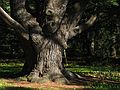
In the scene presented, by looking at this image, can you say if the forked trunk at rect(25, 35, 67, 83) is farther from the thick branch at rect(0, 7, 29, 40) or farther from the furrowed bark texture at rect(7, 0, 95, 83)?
the thick branch at rect(0, 7, 29, 40)

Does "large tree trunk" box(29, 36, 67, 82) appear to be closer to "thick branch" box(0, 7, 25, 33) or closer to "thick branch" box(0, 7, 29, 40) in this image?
"thick branch" box(0, 7, 29, 40)

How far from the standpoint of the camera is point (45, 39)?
19344 mm

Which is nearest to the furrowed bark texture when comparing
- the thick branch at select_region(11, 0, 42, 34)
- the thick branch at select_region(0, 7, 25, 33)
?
the thick branch at select_region(11, 0, 42, 34)

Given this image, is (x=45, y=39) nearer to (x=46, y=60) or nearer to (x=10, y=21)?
(x=46, y=60)

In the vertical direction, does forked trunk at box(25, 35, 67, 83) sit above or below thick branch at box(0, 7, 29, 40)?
below

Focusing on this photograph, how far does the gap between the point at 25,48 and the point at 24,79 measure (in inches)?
75.2

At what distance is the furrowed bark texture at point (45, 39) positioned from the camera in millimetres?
19156

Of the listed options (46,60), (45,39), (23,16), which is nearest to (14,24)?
(23,16)

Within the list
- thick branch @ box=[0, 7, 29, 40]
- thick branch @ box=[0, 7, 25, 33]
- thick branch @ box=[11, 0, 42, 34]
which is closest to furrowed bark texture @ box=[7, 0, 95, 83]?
thick branch @ box=[11, 0, 42, 34]

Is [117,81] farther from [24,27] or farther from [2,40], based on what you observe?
[2,40]

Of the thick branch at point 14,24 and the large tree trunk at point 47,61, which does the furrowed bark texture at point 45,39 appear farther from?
the thick branch at point 14,24

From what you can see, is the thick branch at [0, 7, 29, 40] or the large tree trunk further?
the large tree trunk

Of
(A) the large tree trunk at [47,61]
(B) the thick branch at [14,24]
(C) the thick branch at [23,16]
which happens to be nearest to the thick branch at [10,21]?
(B) the thick branch at [14,24]

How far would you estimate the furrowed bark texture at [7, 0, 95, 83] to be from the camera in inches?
754
